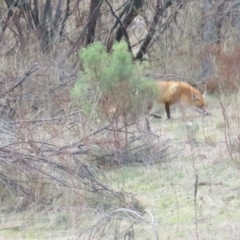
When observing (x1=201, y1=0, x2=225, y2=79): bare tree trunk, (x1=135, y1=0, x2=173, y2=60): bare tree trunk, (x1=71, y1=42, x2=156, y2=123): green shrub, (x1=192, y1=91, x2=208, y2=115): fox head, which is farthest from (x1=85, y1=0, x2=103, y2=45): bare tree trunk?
(x1=71, y1=42, x2=156, y2=123): green shrub


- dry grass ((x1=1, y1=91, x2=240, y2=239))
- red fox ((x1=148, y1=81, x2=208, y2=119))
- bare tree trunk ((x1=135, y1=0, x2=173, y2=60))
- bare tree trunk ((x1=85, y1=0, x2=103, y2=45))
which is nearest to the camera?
dry grass ((x1=1, y1=91, x2=240, y2=239))

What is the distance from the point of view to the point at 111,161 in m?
7.51

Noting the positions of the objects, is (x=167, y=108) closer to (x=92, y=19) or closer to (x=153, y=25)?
(x=92, y=19)

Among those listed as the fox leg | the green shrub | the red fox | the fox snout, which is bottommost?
the fox snout

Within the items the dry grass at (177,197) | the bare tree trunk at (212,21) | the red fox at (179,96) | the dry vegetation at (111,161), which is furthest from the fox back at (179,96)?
the bare tree trunk at (212,21)

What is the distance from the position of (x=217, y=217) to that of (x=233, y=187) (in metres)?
0.79

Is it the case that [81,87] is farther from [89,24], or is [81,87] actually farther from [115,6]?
[115,6]

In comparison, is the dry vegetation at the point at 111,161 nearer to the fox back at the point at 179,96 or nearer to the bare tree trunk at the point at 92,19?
the fox back at the point at 179,96

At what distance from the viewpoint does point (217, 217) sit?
5.88 metres

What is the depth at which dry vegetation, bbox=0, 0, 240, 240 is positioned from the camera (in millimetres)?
5898

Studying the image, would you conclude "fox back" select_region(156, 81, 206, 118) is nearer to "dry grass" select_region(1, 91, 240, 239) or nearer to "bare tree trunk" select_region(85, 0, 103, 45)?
"dry grass" select_region(1, 91, 240, 239)

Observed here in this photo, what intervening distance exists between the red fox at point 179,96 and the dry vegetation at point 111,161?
17 cm

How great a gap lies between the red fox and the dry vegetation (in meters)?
0.17

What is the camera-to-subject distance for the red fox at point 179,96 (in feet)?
33.0
